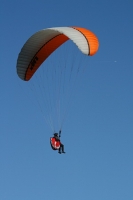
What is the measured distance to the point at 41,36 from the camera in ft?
173

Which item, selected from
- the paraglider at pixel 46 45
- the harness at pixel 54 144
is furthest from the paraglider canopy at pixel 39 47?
the harness at pixel 54 144

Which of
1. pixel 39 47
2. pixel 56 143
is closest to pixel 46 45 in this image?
pixel 39 47

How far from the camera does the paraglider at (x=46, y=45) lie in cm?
4947

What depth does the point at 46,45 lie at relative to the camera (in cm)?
5397

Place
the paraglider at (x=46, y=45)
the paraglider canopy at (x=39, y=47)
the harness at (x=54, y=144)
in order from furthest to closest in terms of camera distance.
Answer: the harness at (x=54, y=144) < the paraglider canopy at (x=39, y=47) < the paraglider at (x=46, y=45)

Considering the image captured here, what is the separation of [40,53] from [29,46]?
1.29 metres

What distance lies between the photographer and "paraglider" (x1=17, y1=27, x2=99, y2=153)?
49469 mm

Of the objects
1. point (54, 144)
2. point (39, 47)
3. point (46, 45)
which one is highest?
point (46, 45)

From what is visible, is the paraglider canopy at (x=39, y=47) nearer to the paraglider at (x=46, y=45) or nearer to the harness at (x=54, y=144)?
the paraglider at (x=46, y=45)

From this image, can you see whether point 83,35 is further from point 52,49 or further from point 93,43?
point 52,49

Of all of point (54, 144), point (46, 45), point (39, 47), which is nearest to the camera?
point (54, 144)

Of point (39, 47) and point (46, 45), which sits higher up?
point (46, 45)

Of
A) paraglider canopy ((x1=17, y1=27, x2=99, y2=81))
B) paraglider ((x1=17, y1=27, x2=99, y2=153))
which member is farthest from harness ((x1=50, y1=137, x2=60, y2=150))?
paraglider canopy ((x1=17, y1=27, x2=99, y2=81))

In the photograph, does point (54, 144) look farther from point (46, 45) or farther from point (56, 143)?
point (46, 45)
